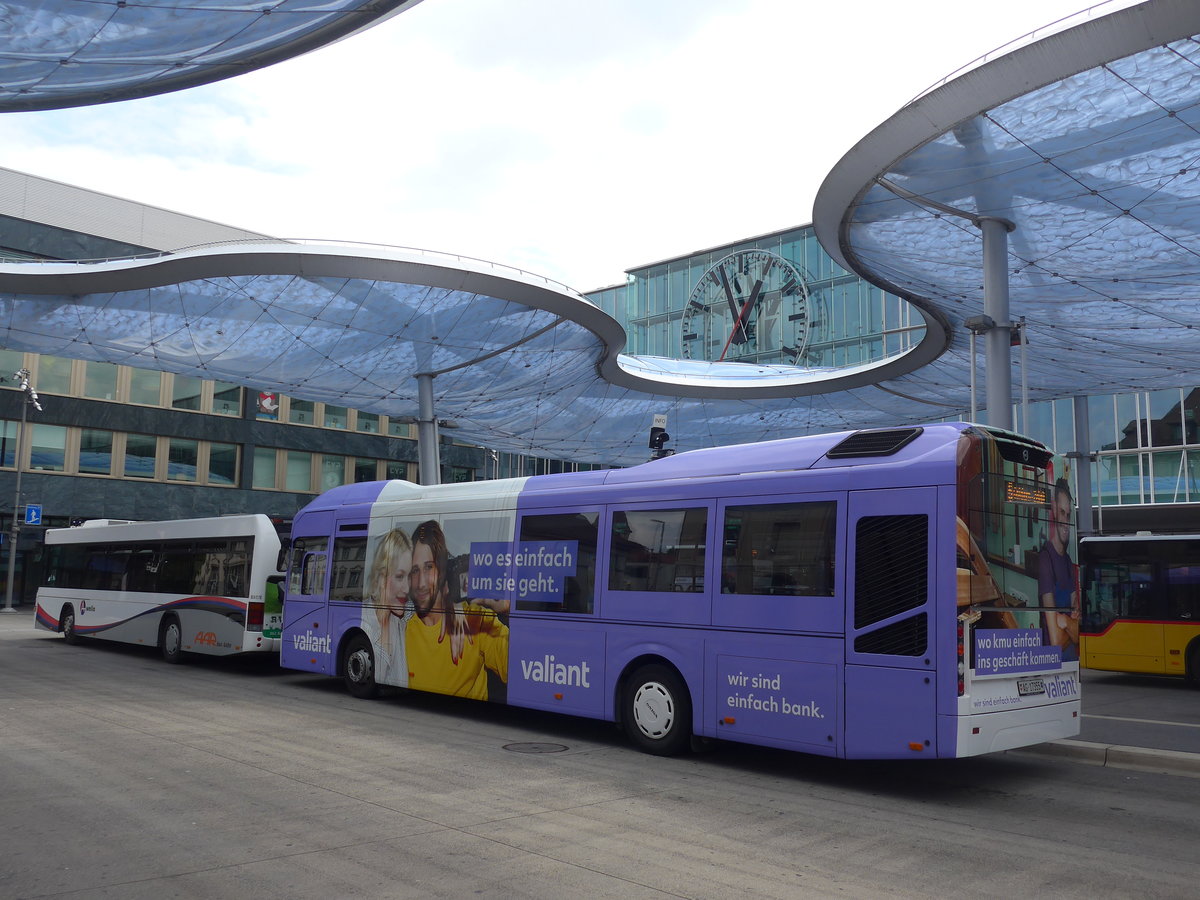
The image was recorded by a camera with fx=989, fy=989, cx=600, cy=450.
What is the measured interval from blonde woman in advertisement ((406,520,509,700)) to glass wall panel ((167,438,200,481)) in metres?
40.7

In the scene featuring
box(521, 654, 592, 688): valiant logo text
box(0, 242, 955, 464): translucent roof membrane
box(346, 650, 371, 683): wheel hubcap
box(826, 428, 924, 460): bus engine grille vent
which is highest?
box(0, 242, 955, 464): translucent roof membrane

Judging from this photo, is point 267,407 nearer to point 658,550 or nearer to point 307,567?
point 307,567

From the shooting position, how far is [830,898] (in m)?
5.48

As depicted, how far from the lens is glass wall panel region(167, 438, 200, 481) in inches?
1966

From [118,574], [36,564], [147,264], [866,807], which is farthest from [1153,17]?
[36,564]

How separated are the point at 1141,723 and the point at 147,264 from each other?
2174cm

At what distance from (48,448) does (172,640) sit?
30516mm

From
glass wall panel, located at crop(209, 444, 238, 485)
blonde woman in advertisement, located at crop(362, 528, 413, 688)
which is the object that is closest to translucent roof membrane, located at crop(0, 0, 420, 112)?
blonde woman in advertisement, located at crop(362, 528, 413, 688)

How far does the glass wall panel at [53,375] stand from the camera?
151ft

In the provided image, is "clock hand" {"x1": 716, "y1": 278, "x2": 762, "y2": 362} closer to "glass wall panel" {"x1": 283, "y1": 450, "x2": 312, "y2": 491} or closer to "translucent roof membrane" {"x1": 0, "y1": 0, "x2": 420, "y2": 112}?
"glass wall panel" {"x1": 283, "y1": 450, "x2": 312, "y2": 491}

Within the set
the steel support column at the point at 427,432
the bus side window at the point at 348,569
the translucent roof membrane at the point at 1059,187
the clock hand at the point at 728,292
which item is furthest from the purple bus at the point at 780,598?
the clock hand at the point at 728,292

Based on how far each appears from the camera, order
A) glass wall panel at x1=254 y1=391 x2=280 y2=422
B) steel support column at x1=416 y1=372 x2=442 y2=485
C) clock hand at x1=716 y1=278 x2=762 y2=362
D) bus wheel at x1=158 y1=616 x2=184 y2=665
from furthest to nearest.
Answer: clock hand at x1=716 y1=278 x2=762 y2=362 < glass wall panel at x1=254 y1=391 x2=280 y2=422 < steel support column at x1=416 y1=372 x2=442 y2=485 < bus wheel at x1=158 y1=616 x2=184 y2=665

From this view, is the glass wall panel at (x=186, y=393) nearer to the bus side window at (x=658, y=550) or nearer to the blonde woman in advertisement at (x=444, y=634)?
the blonde woman in advertisement at (x=444, y=634)

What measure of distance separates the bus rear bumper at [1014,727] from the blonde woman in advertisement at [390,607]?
8053mm
